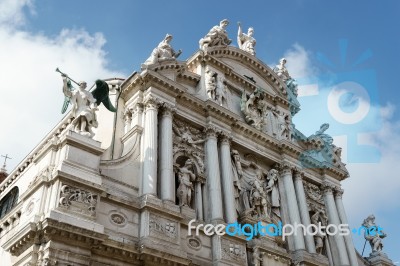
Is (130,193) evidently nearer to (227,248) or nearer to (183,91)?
(227,248)

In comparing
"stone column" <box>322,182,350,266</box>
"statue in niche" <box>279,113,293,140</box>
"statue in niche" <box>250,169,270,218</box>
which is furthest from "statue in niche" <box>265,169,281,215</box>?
"stone column" <box>322,182,350,266</box>

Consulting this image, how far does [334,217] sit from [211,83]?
6.91m

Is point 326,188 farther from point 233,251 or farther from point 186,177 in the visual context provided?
point 186,177

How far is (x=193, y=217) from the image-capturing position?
523 inches

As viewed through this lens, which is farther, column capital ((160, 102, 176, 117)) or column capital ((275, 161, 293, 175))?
column capital ((275, 161, 293, 175))

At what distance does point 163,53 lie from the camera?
1579 centimetres

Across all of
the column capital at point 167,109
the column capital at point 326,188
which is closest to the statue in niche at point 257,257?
the column capital at point 167,109

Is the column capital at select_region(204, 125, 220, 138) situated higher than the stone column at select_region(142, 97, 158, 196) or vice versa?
the column capital at select_region(204, 125, 220, 138)

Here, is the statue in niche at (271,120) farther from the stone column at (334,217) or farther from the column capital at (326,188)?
the stone column at (334,217)

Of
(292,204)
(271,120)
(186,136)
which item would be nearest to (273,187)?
(292,204)

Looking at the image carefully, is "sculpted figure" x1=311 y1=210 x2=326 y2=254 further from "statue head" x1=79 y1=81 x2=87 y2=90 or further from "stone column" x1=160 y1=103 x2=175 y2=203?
"statue head" x1=79 y1=81 x2=87 y2=90

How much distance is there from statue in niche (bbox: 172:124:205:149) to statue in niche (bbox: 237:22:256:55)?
639 cm

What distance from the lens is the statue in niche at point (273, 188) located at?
53.8 feet

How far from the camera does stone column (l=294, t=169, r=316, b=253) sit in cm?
1628
